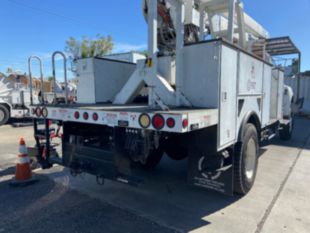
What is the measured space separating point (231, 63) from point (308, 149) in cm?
550

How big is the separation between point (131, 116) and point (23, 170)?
273cm

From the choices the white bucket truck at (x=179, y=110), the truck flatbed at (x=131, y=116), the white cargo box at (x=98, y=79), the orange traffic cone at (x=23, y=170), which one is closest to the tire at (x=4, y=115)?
the orange traffic cone at (x=23, y=170)

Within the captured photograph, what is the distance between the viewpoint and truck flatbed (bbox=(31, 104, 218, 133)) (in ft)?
7.97

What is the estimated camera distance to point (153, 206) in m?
3.60

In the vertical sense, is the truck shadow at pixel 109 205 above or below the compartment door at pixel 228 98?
below

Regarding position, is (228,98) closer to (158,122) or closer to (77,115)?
(158,122)

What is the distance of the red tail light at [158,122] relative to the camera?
8.21ft

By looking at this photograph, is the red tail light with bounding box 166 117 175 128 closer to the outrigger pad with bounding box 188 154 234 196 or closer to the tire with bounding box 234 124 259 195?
the outrigger pad with bounding box 188 154 234 196

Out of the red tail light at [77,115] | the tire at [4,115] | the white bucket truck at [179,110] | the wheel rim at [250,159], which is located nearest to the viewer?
the white bucket truck at [179,110]

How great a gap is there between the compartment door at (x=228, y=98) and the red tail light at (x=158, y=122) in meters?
0.85

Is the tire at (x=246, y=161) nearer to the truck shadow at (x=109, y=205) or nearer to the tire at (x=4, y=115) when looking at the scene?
the truck shadow at (x=109, y=205)

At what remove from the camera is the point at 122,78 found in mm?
4848

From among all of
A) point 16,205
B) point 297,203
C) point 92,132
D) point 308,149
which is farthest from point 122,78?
point 308,149

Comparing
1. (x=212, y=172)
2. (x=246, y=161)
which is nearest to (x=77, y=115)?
(x=212, y=172)
